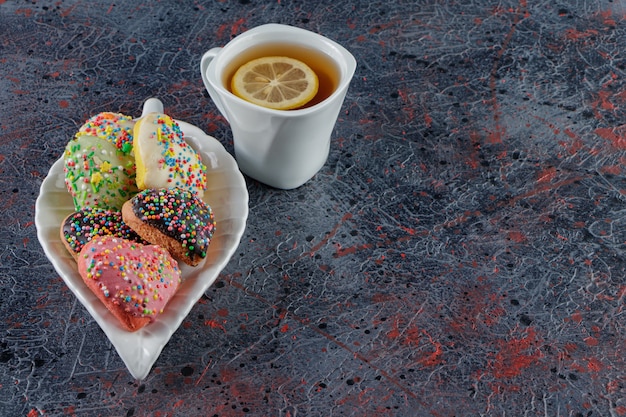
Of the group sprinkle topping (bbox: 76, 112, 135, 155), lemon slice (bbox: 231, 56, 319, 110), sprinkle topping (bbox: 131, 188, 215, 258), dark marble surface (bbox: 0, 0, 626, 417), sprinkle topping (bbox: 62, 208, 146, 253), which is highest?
lemon slice (bbox: 231, 56, 319, 110)

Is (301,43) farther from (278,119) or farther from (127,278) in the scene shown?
(127,278)

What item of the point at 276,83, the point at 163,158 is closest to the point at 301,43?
the point at 276,83

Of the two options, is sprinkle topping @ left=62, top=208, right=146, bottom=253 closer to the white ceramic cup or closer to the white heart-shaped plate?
the white heart-shaped plate

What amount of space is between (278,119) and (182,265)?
20 centimetres

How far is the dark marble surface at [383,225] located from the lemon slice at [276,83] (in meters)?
0.12

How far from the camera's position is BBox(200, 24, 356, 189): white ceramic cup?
2.68 ft

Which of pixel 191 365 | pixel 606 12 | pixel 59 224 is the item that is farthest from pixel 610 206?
pixel 59 224

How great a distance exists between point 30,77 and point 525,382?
79 centimetres

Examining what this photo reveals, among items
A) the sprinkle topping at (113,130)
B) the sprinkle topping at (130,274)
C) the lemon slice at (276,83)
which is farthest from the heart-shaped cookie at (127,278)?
the lemon slice at (276,83)

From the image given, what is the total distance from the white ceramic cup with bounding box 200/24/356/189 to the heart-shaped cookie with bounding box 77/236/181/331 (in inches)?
8.0

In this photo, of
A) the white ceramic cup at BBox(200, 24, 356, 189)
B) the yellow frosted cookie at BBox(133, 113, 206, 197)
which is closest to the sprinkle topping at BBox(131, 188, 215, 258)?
the yellow frosted cookie at BBox(133, 113, 206, 197)

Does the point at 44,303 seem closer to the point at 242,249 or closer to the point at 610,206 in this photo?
the point at 242,249

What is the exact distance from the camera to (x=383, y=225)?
89 centimetres

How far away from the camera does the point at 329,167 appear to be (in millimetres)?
946
